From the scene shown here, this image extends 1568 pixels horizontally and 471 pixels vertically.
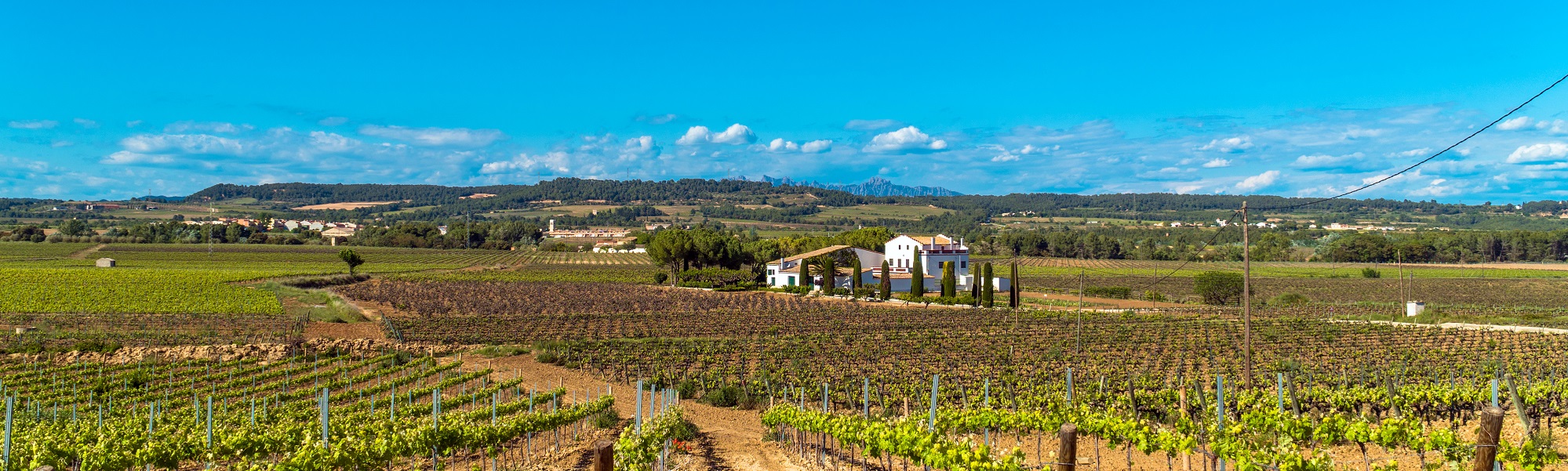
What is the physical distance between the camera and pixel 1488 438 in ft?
24.2

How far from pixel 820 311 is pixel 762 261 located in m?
30.5

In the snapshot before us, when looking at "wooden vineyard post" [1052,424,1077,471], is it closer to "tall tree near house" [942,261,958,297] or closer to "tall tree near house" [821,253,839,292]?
"tall tree near house" [942,261,958,297]

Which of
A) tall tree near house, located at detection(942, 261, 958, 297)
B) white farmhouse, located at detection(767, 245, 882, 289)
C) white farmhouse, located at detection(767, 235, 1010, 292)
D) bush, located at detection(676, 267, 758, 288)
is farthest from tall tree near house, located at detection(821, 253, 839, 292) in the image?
tall tree near house, located at detection(942, 261, 958, 297)

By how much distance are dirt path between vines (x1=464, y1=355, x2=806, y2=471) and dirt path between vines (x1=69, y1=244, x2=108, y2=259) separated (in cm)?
8728

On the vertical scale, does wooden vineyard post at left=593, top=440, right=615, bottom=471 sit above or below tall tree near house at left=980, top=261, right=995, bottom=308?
above

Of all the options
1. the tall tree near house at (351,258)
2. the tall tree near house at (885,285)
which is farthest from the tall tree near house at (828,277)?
the tall tree near house at (351,258)

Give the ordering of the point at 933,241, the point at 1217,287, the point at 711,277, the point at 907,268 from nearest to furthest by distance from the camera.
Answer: the point at 1217,287
the point at 711,277
the point at 933,241
the point at 907,268

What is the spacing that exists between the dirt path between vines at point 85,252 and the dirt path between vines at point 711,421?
87.3m

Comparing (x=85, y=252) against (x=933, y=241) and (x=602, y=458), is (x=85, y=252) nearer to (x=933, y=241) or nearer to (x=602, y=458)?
(x=933, y=241)

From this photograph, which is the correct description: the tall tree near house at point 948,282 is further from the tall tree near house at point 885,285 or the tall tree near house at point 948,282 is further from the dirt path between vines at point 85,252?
the dirt path between vines at point 85,252

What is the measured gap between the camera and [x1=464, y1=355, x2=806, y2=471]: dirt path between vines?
12781 mm

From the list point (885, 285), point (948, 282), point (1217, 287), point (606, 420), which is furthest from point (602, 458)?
point (1217, 287)

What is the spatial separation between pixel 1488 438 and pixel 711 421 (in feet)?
41.6

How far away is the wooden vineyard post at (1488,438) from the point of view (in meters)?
7.27
